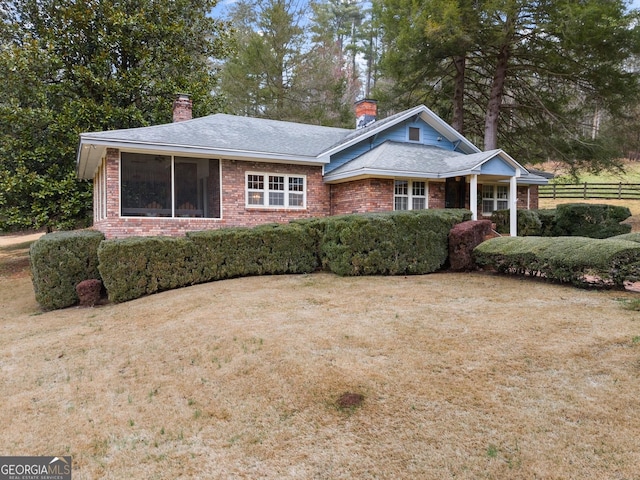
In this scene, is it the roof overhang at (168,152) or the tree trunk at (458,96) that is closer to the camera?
the roof overhang at (168,152)

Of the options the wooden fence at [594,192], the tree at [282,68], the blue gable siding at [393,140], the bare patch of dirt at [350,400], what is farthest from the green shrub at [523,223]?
the tree at [282,68]

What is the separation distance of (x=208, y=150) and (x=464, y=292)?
808 centimetres

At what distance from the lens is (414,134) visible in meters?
16.4

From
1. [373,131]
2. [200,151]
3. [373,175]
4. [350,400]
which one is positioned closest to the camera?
[350,400]

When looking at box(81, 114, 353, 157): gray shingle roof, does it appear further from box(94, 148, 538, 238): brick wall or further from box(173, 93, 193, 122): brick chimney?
box(173, 93, 193, 122): brick chimney

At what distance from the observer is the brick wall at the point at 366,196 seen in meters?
13.4

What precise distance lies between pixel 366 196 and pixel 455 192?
421 cm

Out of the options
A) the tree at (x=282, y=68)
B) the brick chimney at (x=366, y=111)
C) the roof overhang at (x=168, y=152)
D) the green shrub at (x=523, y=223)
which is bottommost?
the green shrub at (x=523, y=223)

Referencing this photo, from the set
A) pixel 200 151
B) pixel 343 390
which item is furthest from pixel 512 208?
pixel 343 390

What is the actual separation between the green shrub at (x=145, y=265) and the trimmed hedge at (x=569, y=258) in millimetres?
6737

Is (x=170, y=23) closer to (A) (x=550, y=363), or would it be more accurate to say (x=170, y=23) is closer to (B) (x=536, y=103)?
(B) (x=536, y=103)

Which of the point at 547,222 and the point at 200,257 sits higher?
the point at 547,222

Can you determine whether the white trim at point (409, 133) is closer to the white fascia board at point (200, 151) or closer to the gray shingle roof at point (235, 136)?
the gray shingle roof at point (235, 136)

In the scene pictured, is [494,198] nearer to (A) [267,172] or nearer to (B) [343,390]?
(A) [267,172]
